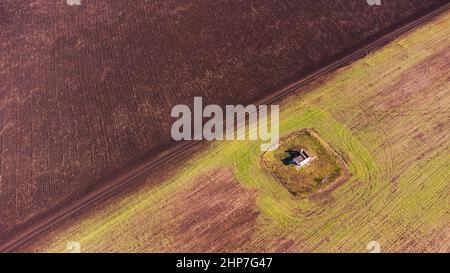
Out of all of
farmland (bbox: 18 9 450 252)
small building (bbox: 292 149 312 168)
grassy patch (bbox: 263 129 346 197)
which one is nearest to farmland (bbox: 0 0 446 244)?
farmland (bbox: 18 9 450 252)

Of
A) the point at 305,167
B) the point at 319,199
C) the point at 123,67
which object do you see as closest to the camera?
the point at 319,199

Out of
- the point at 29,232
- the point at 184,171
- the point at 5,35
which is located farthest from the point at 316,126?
the point at 5,35

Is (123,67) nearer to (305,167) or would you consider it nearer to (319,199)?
(305,167)

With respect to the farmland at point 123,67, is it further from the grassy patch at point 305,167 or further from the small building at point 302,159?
the small building at point 302,159

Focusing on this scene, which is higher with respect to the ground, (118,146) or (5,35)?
(5,35)

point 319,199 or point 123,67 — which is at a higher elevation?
point 123,67

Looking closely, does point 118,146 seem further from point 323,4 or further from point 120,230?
point 323,4

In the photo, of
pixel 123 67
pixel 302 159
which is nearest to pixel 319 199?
pixel 302 159
